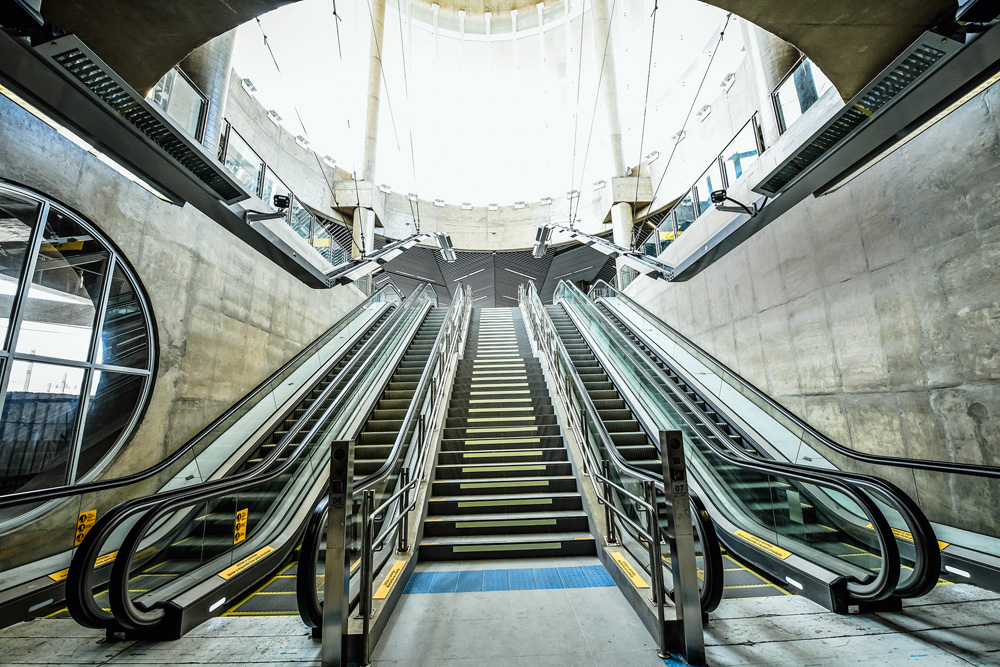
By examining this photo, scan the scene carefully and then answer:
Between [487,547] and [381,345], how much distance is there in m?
4.38

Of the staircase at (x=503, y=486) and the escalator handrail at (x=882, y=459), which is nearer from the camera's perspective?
the escalator handrail at (x=882, y=459)

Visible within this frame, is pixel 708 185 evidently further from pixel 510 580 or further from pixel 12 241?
pixel 12 241

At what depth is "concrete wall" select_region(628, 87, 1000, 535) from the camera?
345 centimetres

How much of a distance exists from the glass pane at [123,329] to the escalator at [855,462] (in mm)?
6252

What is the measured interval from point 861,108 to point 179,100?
21.4 feet

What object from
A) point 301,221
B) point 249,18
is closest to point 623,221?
point 301,221

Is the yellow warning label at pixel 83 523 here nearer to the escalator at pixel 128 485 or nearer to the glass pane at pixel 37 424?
the escalator at pixel 128 485

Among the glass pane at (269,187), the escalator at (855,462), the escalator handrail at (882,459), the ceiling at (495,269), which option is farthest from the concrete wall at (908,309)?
the ceiling at (495,269)

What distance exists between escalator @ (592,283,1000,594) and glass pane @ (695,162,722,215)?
2371 millimetres

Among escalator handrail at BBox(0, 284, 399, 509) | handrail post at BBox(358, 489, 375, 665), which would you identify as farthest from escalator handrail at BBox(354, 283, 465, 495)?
escalator handrail at BBox(0, 284, 399, 509)

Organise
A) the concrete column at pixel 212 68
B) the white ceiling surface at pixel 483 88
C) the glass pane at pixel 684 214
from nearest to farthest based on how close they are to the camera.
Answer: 1. the concrete column at pixel 212 68
2. the glass pane at pixel 684 214
3. the white ceiling surface at pixel 483 88

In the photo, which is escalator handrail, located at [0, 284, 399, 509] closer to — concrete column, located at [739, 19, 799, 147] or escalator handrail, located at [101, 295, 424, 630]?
escalator handrail, located at [101, 295, 424, 630]

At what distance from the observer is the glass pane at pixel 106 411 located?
430cm

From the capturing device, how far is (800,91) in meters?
5.54
